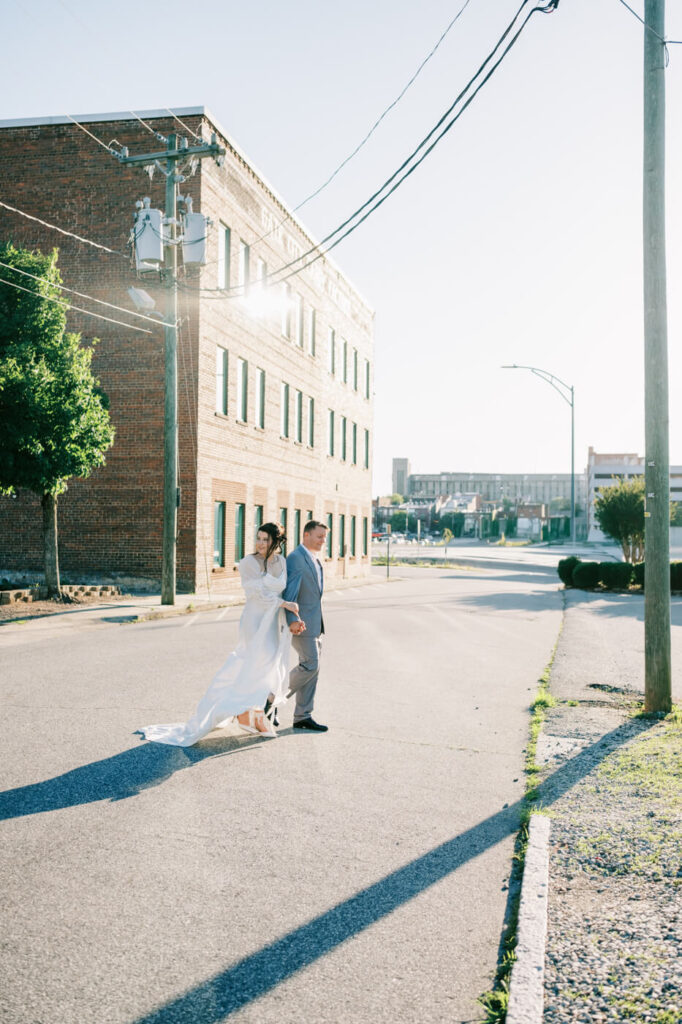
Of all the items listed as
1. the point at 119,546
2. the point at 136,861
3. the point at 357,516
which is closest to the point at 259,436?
the point at 119,546

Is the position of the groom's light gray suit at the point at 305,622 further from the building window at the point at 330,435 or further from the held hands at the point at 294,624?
the building window at the point at 330,435

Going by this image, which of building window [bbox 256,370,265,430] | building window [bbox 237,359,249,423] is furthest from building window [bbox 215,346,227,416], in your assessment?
building window [bbox 256,370,265,430]

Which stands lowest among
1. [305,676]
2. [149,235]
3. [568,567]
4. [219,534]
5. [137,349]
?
[568,567]

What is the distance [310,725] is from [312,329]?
2939cm

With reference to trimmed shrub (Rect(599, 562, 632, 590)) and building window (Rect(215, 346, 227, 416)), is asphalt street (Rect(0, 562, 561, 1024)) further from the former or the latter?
trimmed shrub (Rect(599, 562, 632, 590))

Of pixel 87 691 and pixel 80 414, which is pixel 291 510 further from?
pixel 87 691

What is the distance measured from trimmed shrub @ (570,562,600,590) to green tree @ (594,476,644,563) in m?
5.40

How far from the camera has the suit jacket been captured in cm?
783

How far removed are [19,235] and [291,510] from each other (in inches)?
519

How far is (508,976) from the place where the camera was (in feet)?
11.1

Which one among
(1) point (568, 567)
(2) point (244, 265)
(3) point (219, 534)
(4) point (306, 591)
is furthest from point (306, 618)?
(1) point (568, 567)

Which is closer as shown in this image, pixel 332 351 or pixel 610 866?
pixel 610 866

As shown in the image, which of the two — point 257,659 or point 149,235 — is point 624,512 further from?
point 257,659

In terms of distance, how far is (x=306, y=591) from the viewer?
788cm
